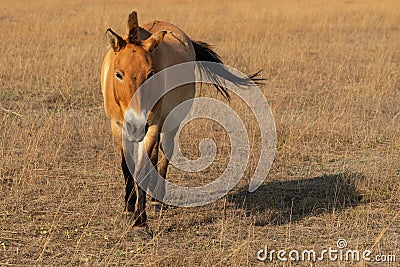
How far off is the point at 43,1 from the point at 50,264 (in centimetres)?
1979

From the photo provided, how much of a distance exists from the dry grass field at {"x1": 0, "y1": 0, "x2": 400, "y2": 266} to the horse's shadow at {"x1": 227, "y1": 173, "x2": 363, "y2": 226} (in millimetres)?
17

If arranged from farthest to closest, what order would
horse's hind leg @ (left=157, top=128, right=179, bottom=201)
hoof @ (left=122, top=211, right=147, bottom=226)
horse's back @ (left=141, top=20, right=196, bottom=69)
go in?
horse's hind leg @ (left=157, top=128, right=179, bottom=201)
horse's back @ (left=141, top=20, right=196, bottom=69)
hoof @ (left=122, top=211, right=147, bottom=226)

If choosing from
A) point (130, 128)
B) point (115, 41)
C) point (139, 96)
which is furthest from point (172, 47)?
point (130, 128)

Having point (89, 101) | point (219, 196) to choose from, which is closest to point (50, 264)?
point (219, 196)

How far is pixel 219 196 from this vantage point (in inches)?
231

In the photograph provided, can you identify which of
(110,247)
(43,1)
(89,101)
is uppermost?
(110,247)

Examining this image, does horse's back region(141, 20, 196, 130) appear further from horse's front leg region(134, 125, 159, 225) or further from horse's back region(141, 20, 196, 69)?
horse's front leg region(134, 125, 159, 225)

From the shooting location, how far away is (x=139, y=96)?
14.4 ft

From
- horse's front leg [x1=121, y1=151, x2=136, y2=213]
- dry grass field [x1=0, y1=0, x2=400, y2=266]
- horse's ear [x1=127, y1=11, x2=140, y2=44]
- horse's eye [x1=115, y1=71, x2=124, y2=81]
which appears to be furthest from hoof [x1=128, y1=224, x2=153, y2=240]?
horse's ear [x1=127, y1=11, x2=140, y2=44]

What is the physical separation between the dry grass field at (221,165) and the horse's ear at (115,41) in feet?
4.52

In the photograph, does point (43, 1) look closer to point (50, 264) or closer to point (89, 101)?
point (89, 101)

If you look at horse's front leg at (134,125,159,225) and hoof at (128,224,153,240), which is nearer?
hoof at (128,224,153,240)

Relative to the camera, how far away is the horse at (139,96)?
444cm

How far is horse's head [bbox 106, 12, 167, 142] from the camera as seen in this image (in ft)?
14.3
